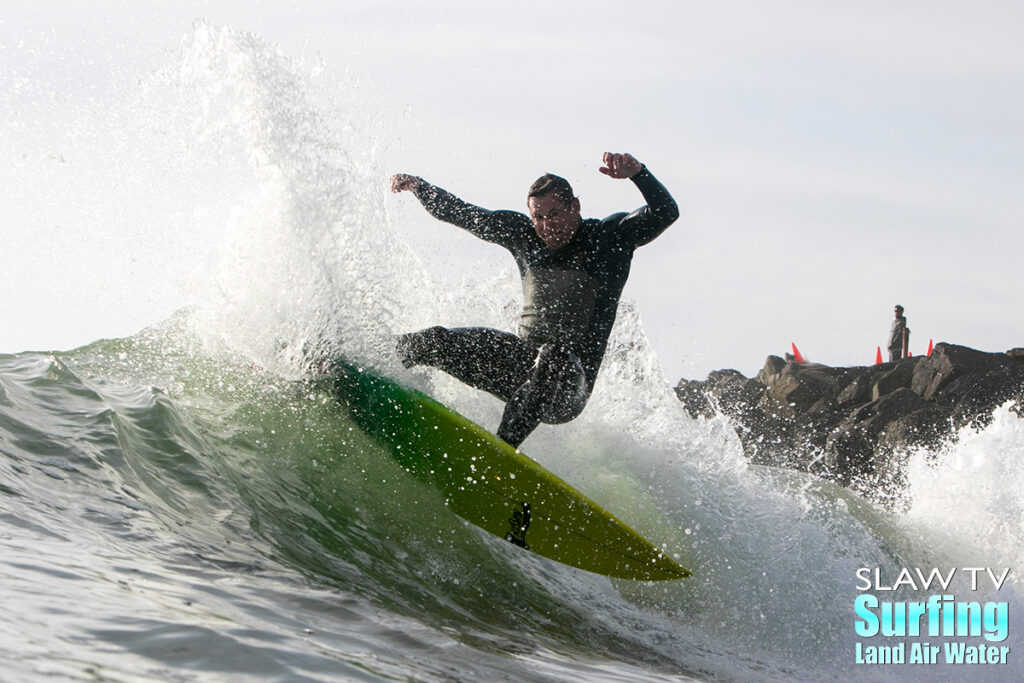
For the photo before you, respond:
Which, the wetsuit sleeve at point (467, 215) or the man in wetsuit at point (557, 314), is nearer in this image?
the man in wetsuit at point (557, 314)

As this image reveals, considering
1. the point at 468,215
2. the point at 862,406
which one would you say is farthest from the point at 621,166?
the point at 862,406

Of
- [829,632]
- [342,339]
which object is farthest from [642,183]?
[829,632]

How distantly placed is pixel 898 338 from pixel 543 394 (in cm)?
1963

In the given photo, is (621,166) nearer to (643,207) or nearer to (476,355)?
(643,207)

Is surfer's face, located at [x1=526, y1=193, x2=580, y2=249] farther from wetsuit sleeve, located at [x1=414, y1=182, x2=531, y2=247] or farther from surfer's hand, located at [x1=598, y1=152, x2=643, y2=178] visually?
surfer's hand, located at [x1=598, y1=152, x2=643, y2=178]

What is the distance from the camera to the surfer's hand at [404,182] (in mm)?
6215

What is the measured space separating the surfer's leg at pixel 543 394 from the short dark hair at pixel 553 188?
95 centimetres

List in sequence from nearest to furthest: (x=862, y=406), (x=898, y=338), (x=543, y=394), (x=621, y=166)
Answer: (x=621, y=166)
(x=543, y=394)
(x=862, y=406)
(x=898, y=338)

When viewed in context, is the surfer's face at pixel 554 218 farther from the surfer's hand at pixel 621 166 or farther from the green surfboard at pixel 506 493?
the green surfboard at pixel 506 493

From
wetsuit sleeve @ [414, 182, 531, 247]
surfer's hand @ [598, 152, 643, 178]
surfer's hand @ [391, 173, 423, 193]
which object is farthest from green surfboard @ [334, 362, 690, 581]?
surfer's hand @ [598, 152, 643, 178]

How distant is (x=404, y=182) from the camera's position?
627 cm

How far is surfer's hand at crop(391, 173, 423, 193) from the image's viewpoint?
6.21 m

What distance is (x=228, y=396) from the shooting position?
6.62 metres

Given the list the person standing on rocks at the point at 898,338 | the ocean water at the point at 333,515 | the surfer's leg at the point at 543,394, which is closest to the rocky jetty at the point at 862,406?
the person standing on rocks at the point at 898,338
